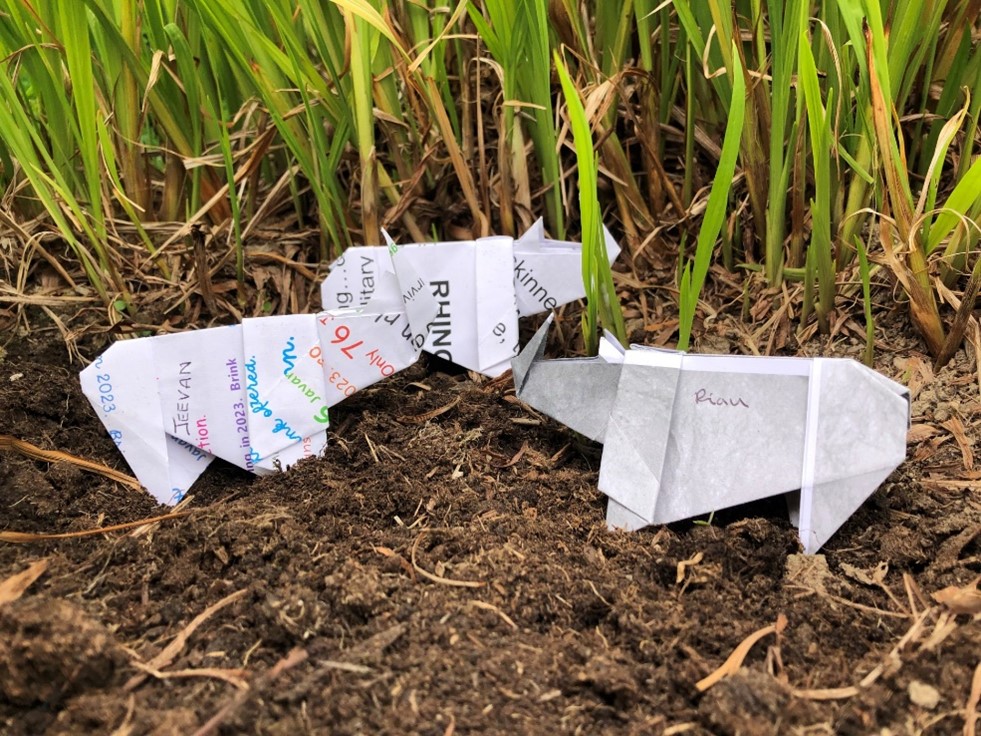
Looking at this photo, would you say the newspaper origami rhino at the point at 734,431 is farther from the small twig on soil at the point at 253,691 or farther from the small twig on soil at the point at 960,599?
the small twig on soil at the point at 253,691

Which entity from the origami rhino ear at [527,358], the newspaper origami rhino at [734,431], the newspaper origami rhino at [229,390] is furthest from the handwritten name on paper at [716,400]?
the newspaper origami rhino at [229,390]

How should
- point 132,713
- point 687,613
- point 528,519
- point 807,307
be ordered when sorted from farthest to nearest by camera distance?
Answer: point 807,307
point 528,519
point 687,613
point 132,713

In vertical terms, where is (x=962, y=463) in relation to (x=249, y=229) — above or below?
below

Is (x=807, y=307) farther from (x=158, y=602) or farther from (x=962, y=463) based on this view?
(x=158, y=602)

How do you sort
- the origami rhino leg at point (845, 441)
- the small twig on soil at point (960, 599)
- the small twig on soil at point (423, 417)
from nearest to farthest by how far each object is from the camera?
1. the small twig on soil at point (960, 599)
2. the origami rhino leg at point (845, 441)
3. the small twig on soil at point (423, 417)

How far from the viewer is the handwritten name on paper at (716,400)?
1.01 m

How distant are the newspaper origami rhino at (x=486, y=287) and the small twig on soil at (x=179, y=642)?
53 cm

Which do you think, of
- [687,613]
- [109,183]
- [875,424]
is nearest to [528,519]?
[687,613]

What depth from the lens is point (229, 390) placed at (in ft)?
3.90

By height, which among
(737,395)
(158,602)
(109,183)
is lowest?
(158,602)

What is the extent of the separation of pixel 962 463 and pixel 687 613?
0.46m

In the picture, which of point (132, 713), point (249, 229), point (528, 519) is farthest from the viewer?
point (249, 229)

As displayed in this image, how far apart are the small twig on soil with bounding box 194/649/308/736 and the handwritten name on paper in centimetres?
55

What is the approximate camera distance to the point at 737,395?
1.02 m
